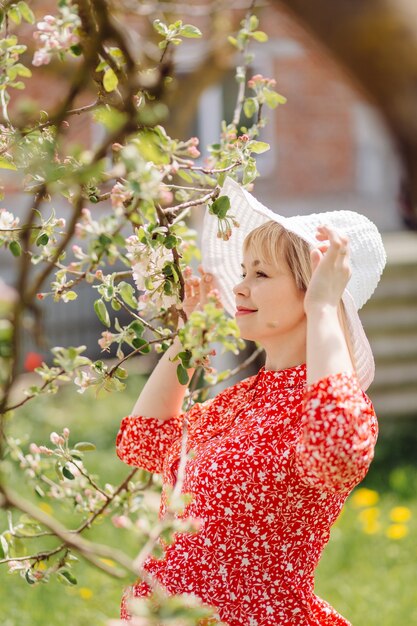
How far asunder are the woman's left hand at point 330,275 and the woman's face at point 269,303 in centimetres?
18

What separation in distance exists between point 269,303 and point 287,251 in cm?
11

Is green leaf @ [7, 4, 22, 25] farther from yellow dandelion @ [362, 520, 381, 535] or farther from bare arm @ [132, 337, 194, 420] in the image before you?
yellow dandelion @ [362, 520, 381, 535]

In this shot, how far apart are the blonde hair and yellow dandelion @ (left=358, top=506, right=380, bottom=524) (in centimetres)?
252

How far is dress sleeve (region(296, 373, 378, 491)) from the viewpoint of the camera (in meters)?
1.72

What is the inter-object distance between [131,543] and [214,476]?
2251 millimetres

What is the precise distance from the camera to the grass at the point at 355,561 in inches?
137

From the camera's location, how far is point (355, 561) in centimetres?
404

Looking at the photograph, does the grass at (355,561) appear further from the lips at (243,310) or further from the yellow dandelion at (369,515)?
the lips at (243,310)

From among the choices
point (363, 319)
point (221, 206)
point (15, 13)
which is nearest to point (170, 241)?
point (221, 206)

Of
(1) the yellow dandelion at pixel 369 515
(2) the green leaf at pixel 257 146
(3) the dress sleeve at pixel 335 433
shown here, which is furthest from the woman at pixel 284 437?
(1) the yellow dandelion at pixel 369 515

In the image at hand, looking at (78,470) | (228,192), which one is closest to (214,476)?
(78,470)

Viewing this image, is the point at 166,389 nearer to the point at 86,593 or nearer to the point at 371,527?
the point at 86,593

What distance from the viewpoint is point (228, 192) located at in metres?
2.23

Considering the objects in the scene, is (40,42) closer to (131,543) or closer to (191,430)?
(191,430)
